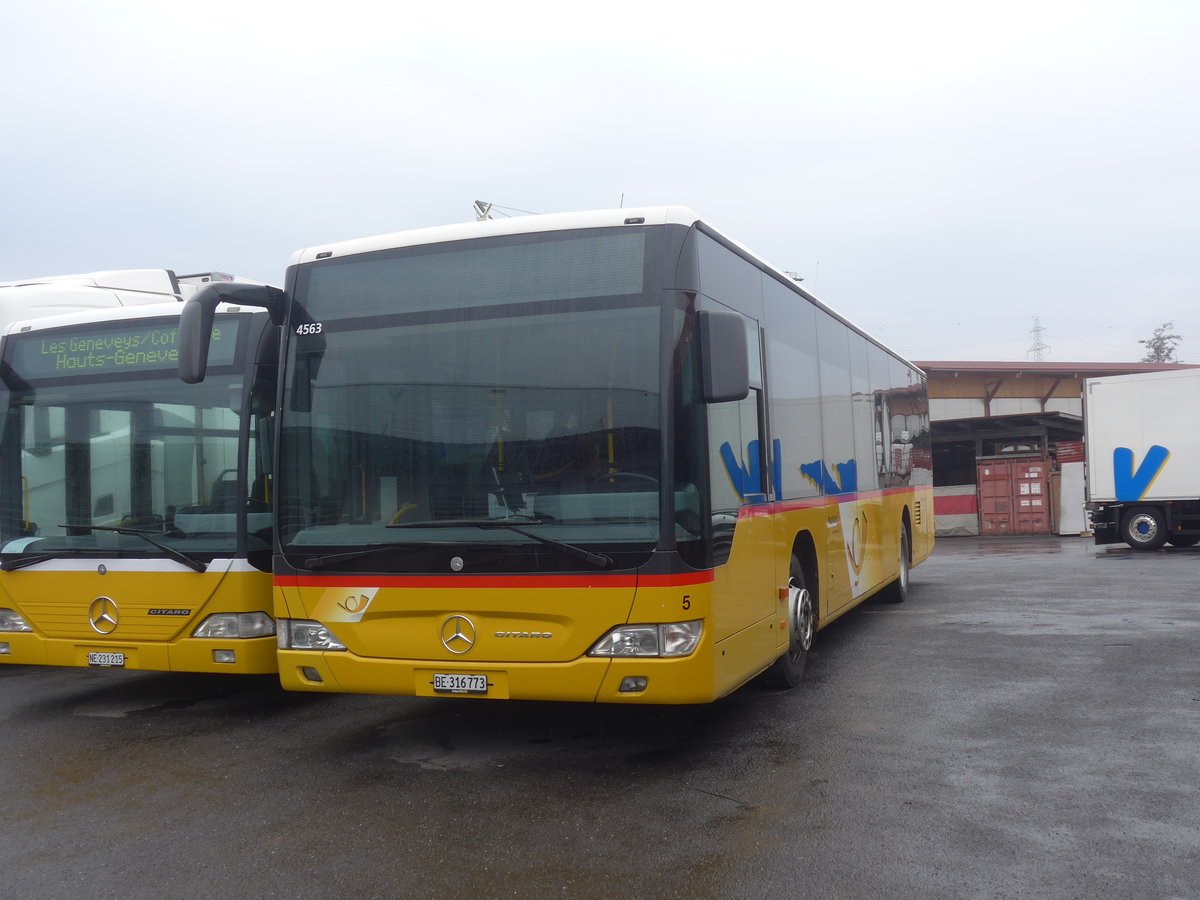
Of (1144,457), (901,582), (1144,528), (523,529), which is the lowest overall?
(901,582)

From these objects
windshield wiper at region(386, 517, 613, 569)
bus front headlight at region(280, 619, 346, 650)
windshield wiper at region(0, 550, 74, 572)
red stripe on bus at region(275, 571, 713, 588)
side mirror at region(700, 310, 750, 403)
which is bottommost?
bus front headlight at region(280, 619, 346, 650)

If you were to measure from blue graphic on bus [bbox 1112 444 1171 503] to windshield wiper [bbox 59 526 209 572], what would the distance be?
2005 centimetres

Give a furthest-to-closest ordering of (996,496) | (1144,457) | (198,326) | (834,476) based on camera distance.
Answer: (996,496) → (1144,457) → (834,476) → (198,326)

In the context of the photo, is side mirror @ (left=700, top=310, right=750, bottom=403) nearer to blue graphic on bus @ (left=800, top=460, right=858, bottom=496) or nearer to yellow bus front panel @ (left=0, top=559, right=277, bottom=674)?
blue graphic on bus @ (left=800, top=460, right=858, bottom=496)

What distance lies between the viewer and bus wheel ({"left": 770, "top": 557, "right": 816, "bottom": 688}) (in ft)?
24.1

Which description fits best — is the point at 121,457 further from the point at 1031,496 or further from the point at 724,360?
the point at 1031,496

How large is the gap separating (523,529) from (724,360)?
4.21 feet

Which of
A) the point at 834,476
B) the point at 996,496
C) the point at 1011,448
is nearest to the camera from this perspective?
the point at 834,476

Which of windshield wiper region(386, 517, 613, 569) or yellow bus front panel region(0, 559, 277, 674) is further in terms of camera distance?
yellow bus front panel region(0, 559, 277, 674)

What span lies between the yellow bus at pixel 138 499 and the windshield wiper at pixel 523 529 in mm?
1909

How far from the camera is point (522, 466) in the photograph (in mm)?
5508

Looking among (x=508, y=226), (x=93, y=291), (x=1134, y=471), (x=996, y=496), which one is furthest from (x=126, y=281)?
(x=996, y=496)

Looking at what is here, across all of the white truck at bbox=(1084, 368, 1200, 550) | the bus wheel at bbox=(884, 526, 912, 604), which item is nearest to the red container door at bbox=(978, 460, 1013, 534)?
the white truck at bbox=(1084, 368, 1200, 550)

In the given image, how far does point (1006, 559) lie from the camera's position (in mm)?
21109
